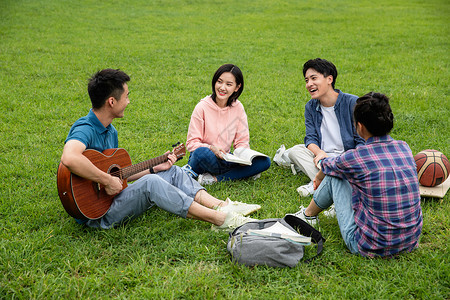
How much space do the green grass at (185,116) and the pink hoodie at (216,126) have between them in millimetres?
→ 627

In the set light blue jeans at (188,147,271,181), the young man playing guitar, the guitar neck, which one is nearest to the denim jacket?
light blue jeans at (188,147,271,181)

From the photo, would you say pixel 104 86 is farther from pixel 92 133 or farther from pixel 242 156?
pixel 242 156

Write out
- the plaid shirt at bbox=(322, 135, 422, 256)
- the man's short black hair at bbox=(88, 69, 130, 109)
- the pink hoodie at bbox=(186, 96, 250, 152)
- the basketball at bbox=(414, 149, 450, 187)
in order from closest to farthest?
the plaid shirt at bbox=(322, 135, 422, 256), the man's short black hair at bbox=(88, 69, 130, 109), the basketball at bbox=(414, 149, 450, 187), the pink hoodie at bbox=(186, 96, 250, 152)

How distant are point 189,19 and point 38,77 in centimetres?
948

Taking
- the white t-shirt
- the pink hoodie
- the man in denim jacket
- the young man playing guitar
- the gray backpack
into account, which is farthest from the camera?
the pink hoodie

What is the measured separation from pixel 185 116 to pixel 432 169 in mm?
4421

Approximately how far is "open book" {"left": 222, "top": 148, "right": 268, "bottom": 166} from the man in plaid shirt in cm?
158

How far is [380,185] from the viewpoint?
316 cm

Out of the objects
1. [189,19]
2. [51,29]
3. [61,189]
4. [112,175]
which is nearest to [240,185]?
[112,175]

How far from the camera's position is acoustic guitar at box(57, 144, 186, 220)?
338 centimetres

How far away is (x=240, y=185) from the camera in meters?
5.07

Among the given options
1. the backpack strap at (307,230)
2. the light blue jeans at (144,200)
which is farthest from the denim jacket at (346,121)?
the light blue jeans at (144,200)

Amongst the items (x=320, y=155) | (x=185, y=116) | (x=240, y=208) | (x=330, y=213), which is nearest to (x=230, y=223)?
(x=240, y=208)

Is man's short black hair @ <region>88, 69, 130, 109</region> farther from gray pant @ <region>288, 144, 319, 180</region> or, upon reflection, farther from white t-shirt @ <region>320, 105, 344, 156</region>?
white t-shirt @ <region>320, 105, 344, 156</region>
